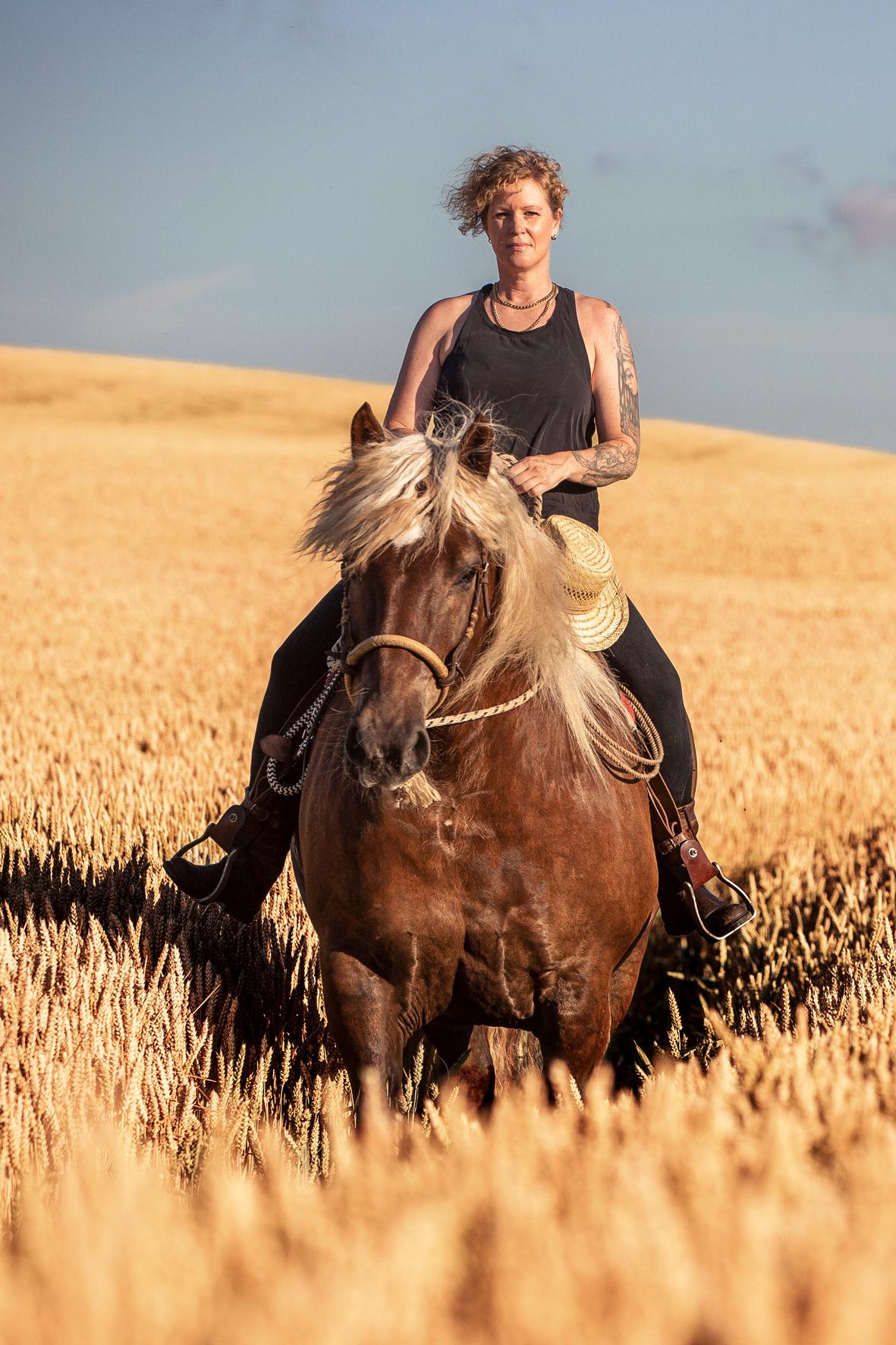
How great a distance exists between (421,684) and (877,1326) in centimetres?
185

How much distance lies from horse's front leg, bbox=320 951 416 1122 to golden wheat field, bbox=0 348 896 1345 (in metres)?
0.19

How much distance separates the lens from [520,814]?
3.53 metres

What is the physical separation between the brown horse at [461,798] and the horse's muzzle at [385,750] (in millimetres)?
101

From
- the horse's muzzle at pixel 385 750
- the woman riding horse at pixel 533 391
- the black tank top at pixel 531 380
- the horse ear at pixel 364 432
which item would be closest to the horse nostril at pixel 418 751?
the horse's muzzle at pixel 385 750

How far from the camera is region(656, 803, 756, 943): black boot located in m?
4.41

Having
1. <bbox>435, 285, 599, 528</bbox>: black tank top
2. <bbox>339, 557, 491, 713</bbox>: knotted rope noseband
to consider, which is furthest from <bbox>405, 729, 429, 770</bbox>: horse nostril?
<bbox>435, 285, 599, 528</bbox>: black tank top

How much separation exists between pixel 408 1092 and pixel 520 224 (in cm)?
294

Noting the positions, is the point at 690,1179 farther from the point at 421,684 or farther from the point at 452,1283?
the point at 421,684

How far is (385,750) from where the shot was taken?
2.83 metres

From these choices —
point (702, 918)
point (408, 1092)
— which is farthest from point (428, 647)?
point (702, 918)

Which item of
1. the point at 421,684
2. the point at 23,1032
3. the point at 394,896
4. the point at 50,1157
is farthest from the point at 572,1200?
the point at 23,1032

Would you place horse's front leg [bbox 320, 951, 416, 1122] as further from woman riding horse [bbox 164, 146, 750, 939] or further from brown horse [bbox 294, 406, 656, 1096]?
woman riding horse [bbox 164, 146, 750, 939]

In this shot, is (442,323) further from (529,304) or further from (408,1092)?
(408,1092)

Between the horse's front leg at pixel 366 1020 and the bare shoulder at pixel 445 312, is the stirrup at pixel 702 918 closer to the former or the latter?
the horse's front leg at pixel 366 1020
